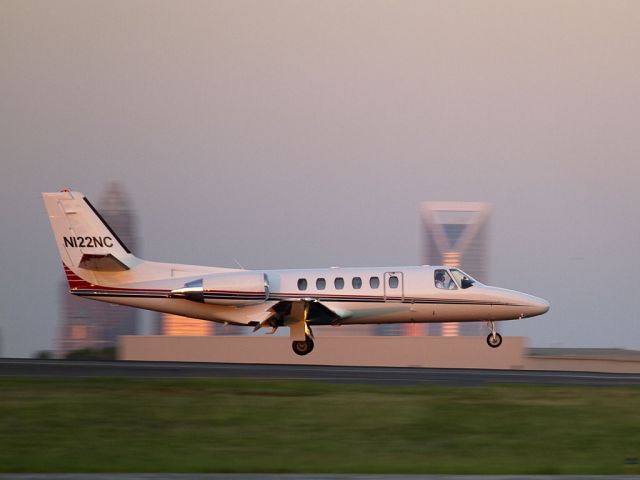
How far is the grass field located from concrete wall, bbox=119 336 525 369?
15204 millimetres

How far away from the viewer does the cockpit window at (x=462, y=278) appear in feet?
99.2

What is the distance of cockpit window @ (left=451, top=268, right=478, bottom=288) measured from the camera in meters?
30.2

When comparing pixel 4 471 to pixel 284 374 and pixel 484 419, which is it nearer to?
pixel 484 419

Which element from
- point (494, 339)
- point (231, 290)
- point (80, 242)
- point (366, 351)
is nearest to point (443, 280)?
point (494, 339)

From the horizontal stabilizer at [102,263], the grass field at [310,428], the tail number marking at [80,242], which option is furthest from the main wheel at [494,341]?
the tail number marking at [80,242]

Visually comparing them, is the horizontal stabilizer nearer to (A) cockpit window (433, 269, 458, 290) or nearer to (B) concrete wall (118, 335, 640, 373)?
(B) concrete wall (118, 335, 640, 373)

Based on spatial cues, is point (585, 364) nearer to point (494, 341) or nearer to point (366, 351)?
point (366, 351)

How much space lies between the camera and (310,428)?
1619 centimetres

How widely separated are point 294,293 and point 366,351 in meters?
6.78

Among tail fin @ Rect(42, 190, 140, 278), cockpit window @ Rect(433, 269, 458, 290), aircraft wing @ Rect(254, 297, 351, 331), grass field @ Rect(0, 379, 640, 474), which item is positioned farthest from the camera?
tail fin @ Rect(42, 190, 140, 278)

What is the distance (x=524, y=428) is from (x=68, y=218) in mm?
19095

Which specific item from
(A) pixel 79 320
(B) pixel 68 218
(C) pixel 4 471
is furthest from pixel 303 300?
(A) pixel 79 320

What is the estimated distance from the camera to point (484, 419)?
55.4ft

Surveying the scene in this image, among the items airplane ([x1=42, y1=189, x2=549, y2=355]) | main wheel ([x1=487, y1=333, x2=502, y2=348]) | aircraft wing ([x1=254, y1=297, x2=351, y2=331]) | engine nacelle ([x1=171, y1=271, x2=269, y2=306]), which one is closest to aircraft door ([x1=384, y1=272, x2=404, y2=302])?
airplane ([x1=42, y1=189, x2=549, y2=355])
